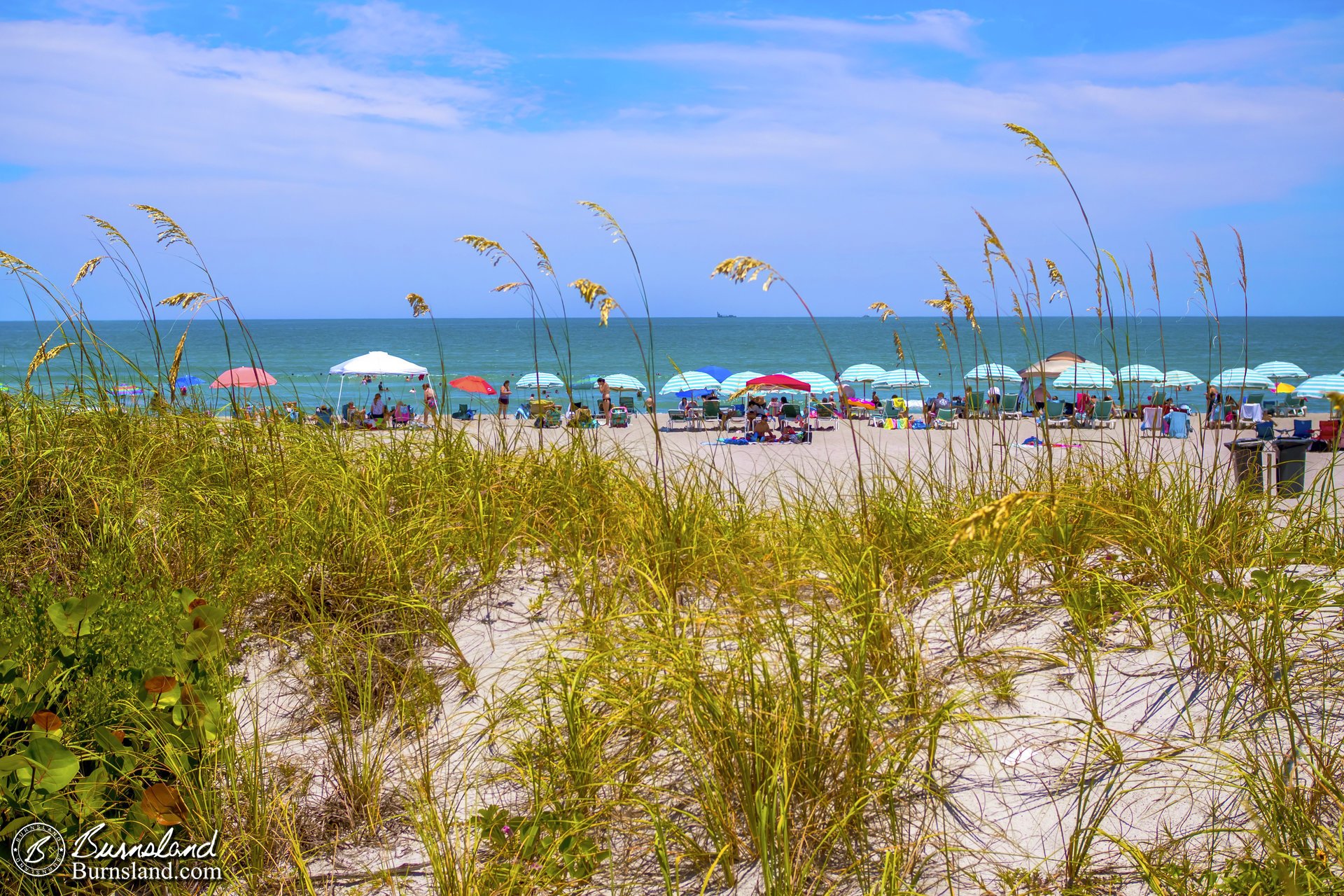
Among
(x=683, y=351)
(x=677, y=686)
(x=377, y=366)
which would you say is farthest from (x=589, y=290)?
(x=683, y=351)

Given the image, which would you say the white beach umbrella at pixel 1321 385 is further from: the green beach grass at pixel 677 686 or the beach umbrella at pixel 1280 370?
the green beach grass at pixel 677 686

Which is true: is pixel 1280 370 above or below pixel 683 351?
below

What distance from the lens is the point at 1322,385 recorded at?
19859 mm

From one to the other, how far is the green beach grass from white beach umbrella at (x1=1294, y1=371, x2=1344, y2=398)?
62.1 feet

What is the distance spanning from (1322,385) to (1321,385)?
3 centimetres

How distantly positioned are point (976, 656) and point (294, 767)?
1.90m

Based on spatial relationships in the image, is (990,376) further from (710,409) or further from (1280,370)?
(1280,370)

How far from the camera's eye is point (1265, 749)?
2.05 metres

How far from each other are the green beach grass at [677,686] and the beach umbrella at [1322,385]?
1893 cm

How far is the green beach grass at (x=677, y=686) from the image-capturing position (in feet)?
6.38

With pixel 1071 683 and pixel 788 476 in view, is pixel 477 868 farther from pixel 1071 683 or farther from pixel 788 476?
pixel 788 476

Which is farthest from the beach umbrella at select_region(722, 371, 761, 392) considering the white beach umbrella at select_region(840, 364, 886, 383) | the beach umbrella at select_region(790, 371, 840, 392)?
the white beach umbrella at select_region(840, 364, 886, 383)

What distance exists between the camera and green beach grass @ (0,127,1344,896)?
6.38 ft

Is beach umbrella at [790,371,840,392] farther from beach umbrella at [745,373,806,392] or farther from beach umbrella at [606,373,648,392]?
beach umbrella at [606,373,648,392]
